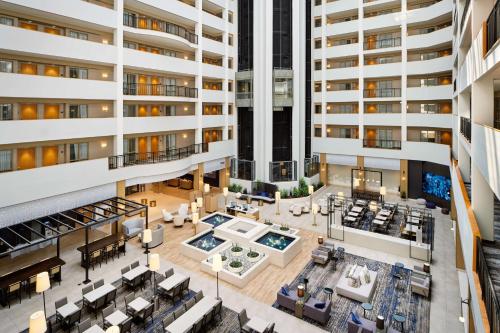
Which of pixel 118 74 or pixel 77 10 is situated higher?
pixel 77 10

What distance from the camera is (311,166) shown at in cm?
3422

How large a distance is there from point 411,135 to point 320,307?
24337mm

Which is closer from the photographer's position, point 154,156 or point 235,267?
point 235,267

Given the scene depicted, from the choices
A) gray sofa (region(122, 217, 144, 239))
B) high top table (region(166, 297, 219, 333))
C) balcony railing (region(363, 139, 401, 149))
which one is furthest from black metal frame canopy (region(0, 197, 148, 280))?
balcony railing (region(363, 139, 401, 149))

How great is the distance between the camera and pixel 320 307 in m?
12.9

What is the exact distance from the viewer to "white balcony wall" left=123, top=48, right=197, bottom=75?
22384 millimetres

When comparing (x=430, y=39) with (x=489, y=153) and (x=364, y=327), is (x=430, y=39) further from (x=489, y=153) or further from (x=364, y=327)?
(x=364, y=327)

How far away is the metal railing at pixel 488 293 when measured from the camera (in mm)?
5117

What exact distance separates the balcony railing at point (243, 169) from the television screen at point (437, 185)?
17.2 meters

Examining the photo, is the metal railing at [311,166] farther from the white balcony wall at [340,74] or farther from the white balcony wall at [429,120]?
the white balcony wall at [429,120]

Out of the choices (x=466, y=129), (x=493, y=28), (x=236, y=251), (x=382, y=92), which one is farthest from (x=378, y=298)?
(x=382, y=92)

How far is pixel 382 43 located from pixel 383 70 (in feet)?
9.68

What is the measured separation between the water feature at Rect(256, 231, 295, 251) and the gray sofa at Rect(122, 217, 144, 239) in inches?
330

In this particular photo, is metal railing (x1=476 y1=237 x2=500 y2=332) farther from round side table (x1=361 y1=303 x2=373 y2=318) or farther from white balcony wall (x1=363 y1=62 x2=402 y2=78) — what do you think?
white balcony wall (x1=363 y1=62 x2=402 y2=78)
